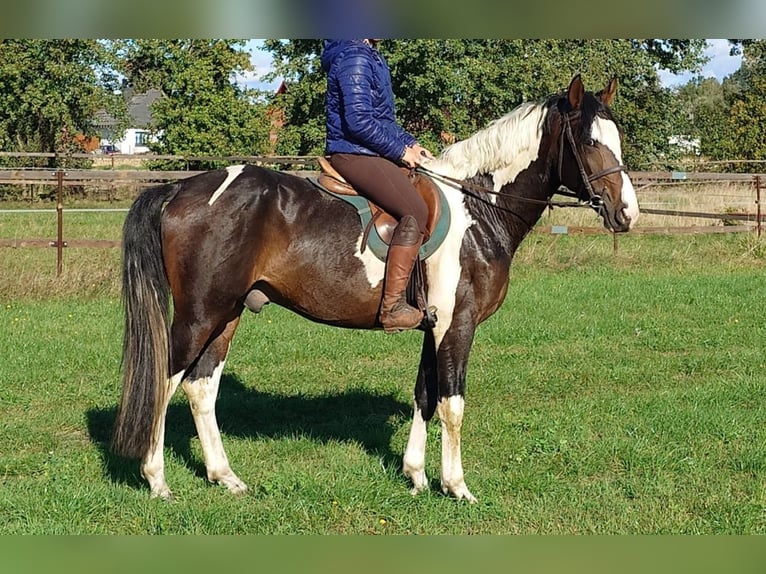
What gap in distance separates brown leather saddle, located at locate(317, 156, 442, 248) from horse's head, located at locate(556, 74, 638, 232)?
949mm

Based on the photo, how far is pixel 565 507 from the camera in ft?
16.1

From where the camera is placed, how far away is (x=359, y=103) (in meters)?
5.02

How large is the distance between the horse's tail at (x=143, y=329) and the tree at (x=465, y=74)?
1785 centimetres

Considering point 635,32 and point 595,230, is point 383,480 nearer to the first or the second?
point 635,32

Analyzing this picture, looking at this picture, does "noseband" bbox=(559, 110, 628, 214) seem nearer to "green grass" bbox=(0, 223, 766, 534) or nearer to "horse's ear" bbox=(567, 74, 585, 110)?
"horse's ear" bbox=(567, 74, 585, 110)

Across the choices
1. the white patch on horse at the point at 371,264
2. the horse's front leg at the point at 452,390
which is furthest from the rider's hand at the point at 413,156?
the horse's front leg at the point at 452,390

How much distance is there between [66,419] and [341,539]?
3.92 m

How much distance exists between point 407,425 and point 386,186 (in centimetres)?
256

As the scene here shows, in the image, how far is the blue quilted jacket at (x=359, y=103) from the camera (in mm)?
5012

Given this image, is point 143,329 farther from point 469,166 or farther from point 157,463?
point 469,166

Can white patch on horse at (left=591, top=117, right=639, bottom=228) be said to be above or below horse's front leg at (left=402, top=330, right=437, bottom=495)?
above

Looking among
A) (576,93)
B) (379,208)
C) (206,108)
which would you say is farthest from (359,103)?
(206,108)

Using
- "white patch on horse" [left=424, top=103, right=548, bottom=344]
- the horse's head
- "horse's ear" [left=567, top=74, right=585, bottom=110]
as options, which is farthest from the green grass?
"horse's ear" [left=567, top=74, right=585, bottom=110]

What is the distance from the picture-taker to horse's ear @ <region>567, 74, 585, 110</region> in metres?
4.97
